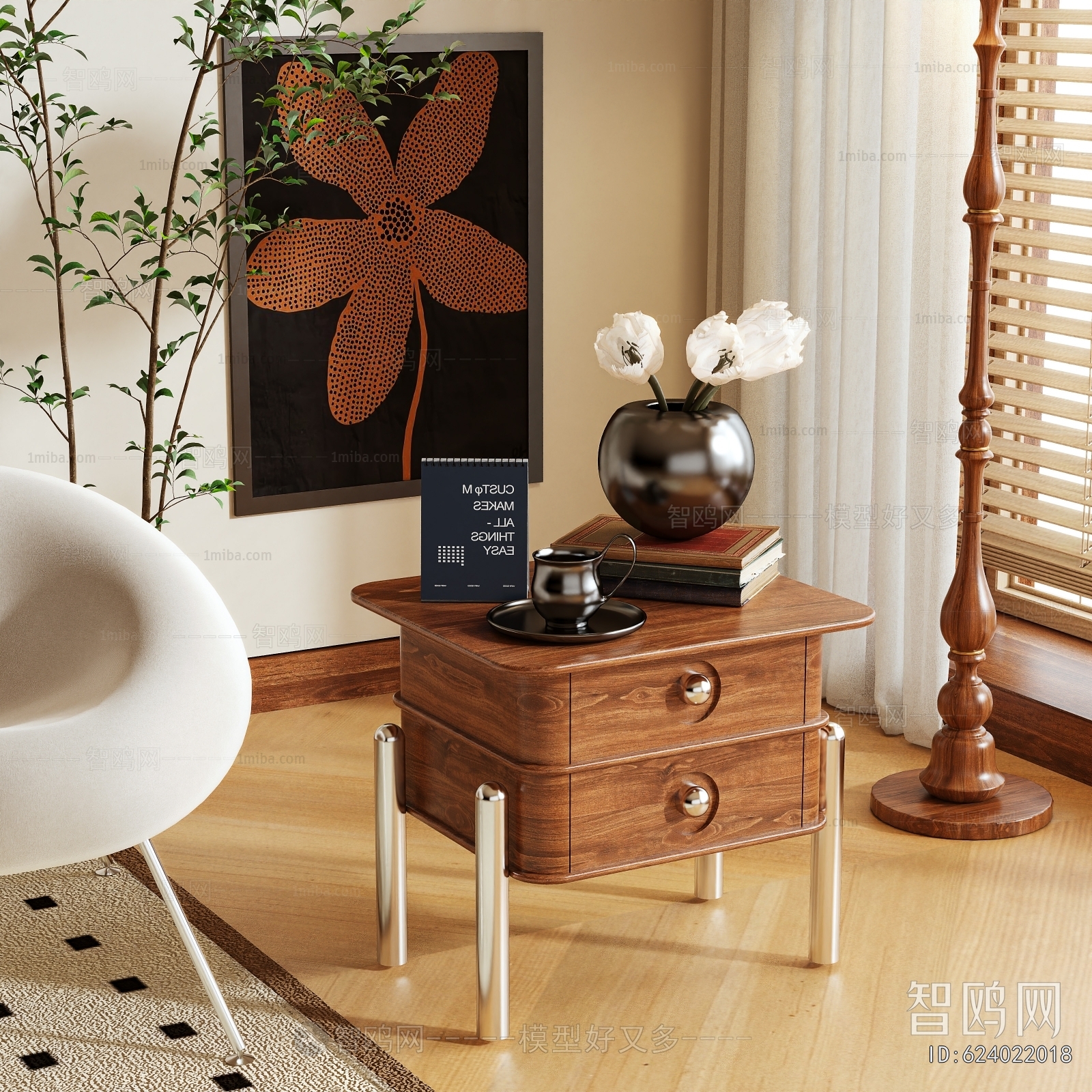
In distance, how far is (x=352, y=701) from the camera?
351 cm

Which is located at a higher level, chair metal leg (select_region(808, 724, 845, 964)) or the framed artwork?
the framed artwork

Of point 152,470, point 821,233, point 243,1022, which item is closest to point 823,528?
point 821,233

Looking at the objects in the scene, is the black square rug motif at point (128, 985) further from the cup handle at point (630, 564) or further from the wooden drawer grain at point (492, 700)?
the cup handle at point (630, 564)

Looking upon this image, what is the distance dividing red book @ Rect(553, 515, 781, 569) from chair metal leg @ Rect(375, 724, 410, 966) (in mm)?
381

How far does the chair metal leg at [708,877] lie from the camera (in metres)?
2.50

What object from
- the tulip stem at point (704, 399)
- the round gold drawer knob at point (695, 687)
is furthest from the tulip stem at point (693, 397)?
the round gold drawer knob at point (695, 687)

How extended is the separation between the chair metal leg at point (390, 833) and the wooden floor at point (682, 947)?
9 centimetres

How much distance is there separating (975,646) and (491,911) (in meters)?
1.23

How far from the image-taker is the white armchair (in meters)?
1.75

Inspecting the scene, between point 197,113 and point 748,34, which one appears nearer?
point 197,113

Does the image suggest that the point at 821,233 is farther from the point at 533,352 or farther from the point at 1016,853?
the point at 1016,853

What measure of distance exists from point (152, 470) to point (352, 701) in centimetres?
71

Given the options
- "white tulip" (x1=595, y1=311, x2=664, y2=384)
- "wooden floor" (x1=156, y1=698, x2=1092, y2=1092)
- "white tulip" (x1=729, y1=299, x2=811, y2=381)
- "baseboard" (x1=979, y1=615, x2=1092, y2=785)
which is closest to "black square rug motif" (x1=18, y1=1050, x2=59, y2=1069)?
"wooden floor" (x1=156, y1=698, x2=1092, y2=1092)

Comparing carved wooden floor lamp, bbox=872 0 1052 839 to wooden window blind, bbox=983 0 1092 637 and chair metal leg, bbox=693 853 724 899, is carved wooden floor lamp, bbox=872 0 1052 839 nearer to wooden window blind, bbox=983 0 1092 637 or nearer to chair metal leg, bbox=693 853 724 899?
wooden window blind, bbox=983 0 1092 637
